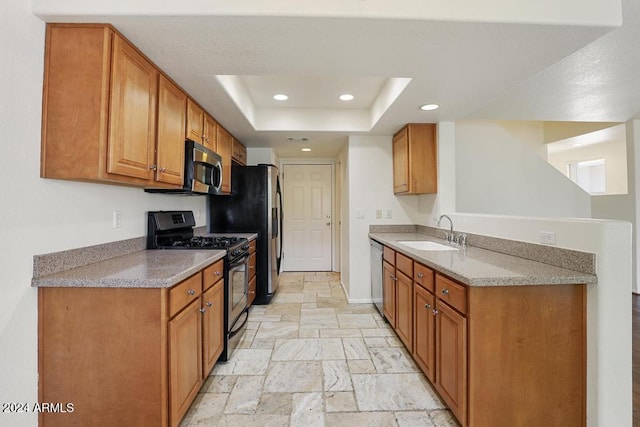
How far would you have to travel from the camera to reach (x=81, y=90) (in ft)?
4.70

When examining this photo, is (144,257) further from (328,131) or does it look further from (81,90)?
(328,131)

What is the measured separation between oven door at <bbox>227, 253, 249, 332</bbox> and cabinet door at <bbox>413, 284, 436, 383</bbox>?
55.8 inches

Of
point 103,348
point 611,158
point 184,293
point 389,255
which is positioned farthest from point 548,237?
point 611,158

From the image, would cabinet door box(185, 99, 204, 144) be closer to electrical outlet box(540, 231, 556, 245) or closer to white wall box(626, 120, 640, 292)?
electrical outlet box(540, 231, 556, 245)

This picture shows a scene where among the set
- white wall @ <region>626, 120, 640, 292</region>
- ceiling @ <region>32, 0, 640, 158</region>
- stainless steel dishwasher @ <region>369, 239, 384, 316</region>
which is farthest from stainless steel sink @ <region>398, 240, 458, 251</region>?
white wall @ <region>626, 120, 640, 292</region>

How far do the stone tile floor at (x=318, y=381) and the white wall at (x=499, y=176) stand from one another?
225cm

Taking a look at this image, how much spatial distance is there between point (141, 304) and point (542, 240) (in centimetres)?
223

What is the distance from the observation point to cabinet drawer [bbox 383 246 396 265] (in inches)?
106

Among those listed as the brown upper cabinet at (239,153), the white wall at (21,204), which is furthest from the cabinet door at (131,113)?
the brown upper cabinet at (239,153)

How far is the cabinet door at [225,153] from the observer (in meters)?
3.13

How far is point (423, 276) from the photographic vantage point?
2021 millimetres

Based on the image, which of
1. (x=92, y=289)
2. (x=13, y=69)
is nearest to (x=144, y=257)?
(x=92, y=289)

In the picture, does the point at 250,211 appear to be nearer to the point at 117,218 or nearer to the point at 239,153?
the point at 239,153

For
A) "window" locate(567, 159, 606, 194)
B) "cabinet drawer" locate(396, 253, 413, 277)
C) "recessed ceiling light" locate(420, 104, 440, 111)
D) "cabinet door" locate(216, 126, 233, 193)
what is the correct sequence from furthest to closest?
"window" locate(567, 159, 606, 194), "cabinet door" locate(216, 126, 233, 193), "recessed ceiling light" locate(420, 104, 440, 111), "cabinet drawer" locate(396, 253, 413, 277)
